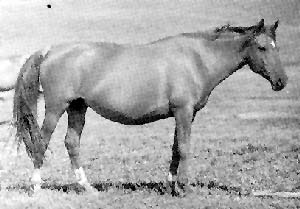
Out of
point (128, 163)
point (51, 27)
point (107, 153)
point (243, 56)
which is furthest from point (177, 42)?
point (51, 27)

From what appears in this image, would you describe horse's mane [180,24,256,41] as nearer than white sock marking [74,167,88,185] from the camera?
Yes

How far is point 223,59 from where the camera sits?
812 cm

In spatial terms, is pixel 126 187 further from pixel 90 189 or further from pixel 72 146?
pixel 72 146

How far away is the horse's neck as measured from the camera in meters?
8.08

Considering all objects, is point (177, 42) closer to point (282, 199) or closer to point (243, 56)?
point (243, 56)

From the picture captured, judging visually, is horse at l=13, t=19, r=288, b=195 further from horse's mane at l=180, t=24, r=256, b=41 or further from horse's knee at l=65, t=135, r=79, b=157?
horse's knee at l=65, t=135, r=79, b=157

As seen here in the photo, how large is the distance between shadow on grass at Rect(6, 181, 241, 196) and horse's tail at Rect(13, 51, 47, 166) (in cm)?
66

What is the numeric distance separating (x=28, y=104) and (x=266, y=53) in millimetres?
4146

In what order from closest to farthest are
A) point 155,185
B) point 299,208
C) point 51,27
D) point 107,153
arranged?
1. point 299,208
2. point 155,185
3. point 107,153
4. point 51,27

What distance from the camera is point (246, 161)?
10961 mm

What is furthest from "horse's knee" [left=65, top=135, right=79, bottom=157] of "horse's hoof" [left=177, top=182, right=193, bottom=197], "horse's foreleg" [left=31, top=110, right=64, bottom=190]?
"horse's hoof" [left=177, top=182, right=193, bottom=197]

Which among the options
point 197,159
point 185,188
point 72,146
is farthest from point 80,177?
point 197,159

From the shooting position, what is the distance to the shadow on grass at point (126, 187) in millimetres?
8375

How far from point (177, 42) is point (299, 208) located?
328 cm
